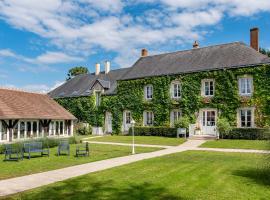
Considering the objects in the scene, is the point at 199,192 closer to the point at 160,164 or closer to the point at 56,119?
the point at 160,164

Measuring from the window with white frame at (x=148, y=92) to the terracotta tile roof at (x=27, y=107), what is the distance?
360 inches

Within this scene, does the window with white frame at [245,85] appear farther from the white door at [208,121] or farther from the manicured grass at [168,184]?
the manicured grass at [168,184]

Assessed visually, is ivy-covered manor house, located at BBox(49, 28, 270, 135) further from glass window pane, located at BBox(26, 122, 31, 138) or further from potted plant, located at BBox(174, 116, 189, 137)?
glass window pane, located at BBox(26, 122, 31, 138)

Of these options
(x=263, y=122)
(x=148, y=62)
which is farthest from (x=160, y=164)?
(x=148, y=62)

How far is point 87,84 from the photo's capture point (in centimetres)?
4419

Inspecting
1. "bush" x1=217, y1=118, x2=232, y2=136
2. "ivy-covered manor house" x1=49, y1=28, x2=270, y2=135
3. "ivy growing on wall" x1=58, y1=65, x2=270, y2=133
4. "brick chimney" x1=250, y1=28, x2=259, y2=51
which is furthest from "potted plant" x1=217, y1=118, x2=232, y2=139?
"brick chimney" x1=250, y1=28, x2=259, y2=51

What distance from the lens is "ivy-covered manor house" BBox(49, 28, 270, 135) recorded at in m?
28.4

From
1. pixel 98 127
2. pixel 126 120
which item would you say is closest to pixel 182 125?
pixel 126 120

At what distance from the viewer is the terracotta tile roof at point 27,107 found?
953 inches

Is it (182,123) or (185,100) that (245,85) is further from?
(182,123)

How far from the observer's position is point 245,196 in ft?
28.6

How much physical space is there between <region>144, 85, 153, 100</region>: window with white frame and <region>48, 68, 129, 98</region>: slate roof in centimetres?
488

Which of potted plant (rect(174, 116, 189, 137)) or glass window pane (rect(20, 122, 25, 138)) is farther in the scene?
potted plant (rect(174, 116, 189, 137))

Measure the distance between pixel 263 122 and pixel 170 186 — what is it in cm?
2060
